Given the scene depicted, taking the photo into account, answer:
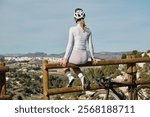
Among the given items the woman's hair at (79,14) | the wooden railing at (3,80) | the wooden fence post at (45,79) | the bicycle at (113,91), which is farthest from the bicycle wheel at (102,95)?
the wooden railing at (3,80)

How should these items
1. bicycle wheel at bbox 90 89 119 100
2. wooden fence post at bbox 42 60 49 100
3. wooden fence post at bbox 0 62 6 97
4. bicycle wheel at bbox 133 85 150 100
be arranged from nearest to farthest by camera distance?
bicycle wheel at bbox 90 89 119 100 → wooden fence post at bbox 0 62 6 97 → wooden fence post at bbox 42 60 49 100 → bicycle wheel at bbox 133 85 150 100

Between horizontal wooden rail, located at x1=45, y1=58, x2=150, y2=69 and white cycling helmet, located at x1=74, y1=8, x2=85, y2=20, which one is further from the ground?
white cycling helmet, located at x1=74, y1=8, x2=85, y2=20

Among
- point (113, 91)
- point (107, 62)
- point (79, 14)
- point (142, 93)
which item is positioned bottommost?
point (142, 93)

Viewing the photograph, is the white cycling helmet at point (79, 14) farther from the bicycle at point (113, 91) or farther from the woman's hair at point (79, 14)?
the bicycle at point (113, 91)

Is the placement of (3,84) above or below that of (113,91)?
above

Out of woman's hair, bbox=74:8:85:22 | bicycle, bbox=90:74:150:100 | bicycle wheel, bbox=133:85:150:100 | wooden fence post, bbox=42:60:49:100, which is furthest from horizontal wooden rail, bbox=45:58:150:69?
woman's hair, bbox=74:8:85:22

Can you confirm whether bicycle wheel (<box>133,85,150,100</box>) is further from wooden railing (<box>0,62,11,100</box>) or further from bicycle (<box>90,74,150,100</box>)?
wooden railing (<box>0,62,11,100</box>)

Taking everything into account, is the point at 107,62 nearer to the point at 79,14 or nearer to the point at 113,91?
the point at 113,91

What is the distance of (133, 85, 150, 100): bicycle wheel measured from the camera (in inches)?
316

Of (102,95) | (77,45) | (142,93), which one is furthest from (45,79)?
(142,93)

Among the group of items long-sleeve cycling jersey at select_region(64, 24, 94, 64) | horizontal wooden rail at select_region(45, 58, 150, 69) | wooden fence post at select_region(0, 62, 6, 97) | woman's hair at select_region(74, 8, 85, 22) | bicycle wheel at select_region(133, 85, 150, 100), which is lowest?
bicycle wheel at select_region(133, 85, 150, 100)

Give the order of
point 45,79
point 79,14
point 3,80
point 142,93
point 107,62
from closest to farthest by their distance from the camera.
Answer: point 79,14
point 3,80
point 45,79
point 142,93
point 107,62

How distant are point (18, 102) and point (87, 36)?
6.93ft

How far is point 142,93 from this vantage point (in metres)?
8.21
